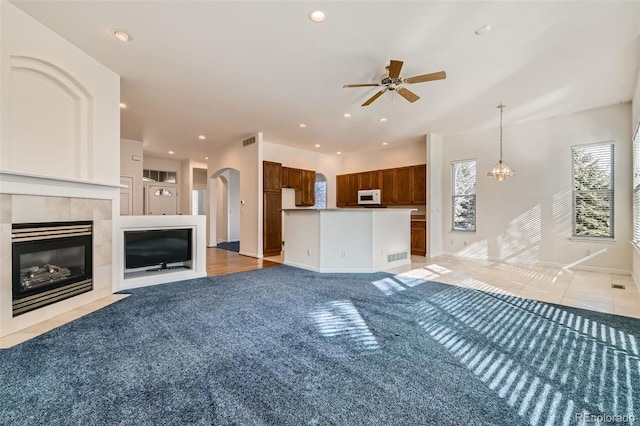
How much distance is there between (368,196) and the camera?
8.43m

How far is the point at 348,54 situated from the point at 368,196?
5.49 m

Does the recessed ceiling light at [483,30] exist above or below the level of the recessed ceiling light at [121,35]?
below

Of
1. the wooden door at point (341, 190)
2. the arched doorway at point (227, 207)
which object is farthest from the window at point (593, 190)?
the arched doorway at point (227, 207)

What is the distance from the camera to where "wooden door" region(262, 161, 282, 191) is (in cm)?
676

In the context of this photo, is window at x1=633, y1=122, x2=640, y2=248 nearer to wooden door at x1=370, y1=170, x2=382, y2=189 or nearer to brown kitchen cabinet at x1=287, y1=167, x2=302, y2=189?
wooden door at x1=370, y1=170, x2=382, y2=189

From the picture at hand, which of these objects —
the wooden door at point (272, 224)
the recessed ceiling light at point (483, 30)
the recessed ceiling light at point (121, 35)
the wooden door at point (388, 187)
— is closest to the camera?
the recessed ceiling light at point (483, 30)

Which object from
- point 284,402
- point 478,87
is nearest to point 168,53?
point 284,402

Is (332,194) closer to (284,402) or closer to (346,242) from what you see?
(346,242)

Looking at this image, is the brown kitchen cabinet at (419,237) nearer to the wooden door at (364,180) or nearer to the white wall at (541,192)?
the white wall at (541,192)

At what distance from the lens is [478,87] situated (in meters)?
4.15

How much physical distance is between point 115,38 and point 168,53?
52cm

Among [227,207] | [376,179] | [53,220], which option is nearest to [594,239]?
[376,179]

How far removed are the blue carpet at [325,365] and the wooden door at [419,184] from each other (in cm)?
419

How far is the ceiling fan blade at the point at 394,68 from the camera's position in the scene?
10.0 ft
